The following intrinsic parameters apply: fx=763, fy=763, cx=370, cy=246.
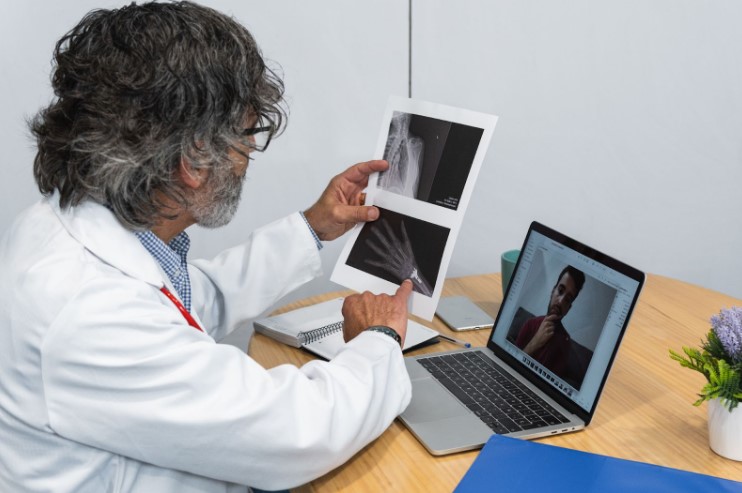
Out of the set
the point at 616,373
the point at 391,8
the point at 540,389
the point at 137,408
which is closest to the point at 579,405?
the point at 540,389

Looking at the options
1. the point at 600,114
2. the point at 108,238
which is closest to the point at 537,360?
the point at 108,238

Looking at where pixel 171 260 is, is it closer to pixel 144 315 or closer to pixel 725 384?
pixel 144 315

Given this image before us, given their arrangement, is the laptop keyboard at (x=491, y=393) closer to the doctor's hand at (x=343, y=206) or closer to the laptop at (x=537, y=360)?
the laptop at (x=537, y=360)

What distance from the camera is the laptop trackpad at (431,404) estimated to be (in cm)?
116

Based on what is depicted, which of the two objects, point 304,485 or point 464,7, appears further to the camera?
point 464,7

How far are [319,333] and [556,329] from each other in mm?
453

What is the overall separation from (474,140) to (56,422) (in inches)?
31.6

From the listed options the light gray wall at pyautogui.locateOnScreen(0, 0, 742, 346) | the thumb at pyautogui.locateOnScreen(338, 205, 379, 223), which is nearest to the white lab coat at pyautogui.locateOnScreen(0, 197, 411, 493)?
the thumb at pyautogui.locateOnScreen(338, 205, 379, 223)

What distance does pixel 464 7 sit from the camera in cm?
215

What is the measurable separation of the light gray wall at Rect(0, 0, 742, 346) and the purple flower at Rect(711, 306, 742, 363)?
130cm

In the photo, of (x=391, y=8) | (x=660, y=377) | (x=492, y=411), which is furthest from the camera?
(x=391, y=8)

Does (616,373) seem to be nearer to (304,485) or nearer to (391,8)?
(304,485)

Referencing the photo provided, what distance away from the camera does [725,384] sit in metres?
1.02

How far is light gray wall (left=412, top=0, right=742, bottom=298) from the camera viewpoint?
2.21 metres
